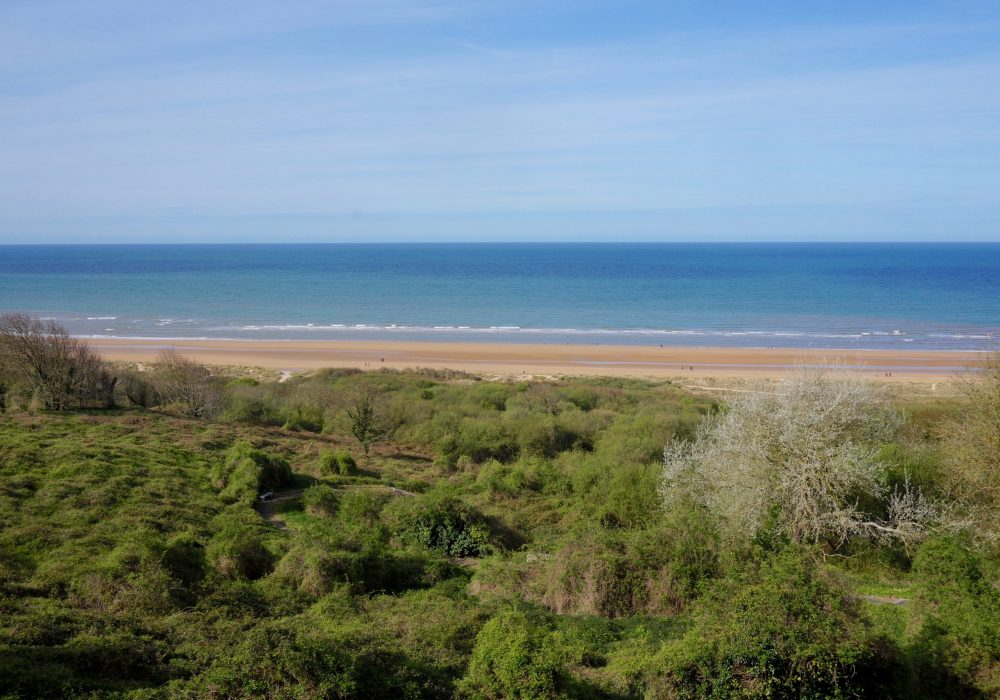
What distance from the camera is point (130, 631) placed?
10.1 meters

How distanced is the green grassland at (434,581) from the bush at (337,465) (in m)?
0.06

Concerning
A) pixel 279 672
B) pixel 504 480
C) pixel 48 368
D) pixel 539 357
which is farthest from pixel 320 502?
pixel 539 357

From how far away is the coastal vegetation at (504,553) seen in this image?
9.09 metres

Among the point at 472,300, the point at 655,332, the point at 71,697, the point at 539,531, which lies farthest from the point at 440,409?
the point at 472,300

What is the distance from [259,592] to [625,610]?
20.6ft

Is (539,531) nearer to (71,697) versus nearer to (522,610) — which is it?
(522,610)

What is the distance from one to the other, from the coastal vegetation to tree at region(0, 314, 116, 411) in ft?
0.31

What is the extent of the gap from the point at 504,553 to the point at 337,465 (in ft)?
23.5

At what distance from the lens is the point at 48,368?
24203mm

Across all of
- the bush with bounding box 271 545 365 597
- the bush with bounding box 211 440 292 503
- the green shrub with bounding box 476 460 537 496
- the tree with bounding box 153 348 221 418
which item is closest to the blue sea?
the tree with bounding box 153 348 221 418

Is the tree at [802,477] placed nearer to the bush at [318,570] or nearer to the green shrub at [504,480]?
the green shrub at [504,480]

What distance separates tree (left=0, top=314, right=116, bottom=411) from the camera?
78.4 feet

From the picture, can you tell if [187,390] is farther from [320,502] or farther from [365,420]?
[320,502]

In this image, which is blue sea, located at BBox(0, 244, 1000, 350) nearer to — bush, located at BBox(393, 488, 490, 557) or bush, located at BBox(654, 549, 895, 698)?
bush, located at BBox(393, 488, 490, 557)
